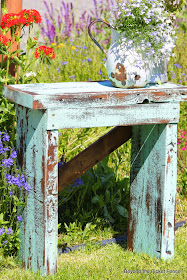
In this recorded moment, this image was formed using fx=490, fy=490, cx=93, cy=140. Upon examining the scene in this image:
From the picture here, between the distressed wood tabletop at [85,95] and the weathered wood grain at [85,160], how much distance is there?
13.9 inches

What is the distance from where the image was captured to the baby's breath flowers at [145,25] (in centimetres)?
276

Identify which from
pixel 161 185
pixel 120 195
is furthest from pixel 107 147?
pixel 120 195

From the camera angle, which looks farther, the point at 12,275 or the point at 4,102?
the point at 4,102

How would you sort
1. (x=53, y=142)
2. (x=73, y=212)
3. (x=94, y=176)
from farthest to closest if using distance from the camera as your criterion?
(x=94, y=176) < (x=73, y=212) < (x=53, y=142)

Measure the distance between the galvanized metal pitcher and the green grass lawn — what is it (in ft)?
3.54

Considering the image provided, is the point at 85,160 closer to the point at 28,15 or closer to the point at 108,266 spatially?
the point at 108,266

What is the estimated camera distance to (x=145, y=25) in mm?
2787

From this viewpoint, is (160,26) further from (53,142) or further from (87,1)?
(87,1)

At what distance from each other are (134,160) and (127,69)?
0.64m

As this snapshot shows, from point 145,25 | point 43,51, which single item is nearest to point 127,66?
point 145,25

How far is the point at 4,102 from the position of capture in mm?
3037

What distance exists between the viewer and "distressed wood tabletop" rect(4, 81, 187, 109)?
2.47 metres

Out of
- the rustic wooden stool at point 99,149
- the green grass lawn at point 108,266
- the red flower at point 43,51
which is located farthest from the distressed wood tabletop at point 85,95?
the green grass lawn at point 108,266

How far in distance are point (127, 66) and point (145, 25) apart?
0.26 metres
